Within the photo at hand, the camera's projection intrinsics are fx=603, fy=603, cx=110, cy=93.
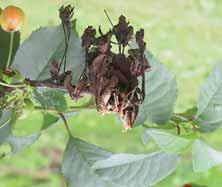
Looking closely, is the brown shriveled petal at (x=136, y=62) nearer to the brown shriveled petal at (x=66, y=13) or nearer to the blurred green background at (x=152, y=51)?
the brown shriveled petal at (x=66, y=13)

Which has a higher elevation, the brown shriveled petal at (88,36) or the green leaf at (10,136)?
the brown shriveled petal at (88,36)

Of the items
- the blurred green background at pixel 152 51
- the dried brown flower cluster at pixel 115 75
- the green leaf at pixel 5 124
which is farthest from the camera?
the blurred green background at pixel 152 51

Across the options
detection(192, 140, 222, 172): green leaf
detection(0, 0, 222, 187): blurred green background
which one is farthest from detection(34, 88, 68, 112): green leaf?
detection(0, 0, 222, 187): blurred green background

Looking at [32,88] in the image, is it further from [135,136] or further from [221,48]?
[221,48]

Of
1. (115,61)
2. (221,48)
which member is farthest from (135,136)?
(115,61)

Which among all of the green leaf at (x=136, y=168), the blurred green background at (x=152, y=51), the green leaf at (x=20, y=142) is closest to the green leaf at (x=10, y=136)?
the green leaf at (x=20, y=142)

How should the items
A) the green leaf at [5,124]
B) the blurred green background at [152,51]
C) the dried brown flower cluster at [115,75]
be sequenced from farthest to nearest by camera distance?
1. the blurred green background at [152,51]
2. the green leaf at [5,124]
3. the dried brown flower cluster at [115,75]
